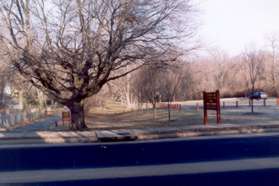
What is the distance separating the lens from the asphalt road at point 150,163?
862 centimetres

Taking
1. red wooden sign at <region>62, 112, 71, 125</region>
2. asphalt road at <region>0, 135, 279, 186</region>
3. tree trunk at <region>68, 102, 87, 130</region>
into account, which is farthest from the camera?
red wooden sign at <region>62, 112, 71, 125</region>

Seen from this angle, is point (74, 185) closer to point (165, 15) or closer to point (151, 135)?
point (151, 135)

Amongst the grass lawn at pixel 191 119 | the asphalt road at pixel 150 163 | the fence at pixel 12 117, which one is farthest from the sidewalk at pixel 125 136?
the fence at pixel 12 117

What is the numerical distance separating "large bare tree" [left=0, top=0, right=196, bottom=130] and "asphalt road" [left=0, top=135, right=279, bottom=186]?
295 inches

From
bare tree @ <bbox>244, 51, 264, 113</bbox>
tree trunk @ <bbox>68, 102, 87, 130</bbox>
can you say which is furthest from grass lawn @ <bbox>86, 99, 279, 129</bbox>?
bare tree @ <bbox>244, 51, 264, 113</bbox>

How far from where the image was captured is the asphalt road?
862cm

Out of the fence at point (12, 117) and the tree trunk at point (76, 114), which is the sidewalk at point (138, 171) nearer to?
the tree trunk at point (76, 114)

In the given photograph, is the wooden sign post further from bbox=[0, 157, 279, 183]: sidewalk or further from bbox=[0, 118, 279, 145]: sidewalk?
bbox=[0, 157, 279, 183]: sidewalk

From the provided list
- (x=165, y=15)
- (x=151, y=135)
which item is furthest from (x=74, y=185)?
(x=165, y=15)

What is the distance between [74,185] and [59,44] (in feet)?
46.4

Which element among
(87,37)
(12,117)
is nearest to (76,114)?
(87,37)

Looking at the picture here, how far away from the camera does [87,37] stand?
20.6 m

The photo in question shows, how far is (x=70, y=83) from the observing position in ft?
76.8

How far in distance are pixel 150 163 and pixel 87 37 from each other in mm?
11196
